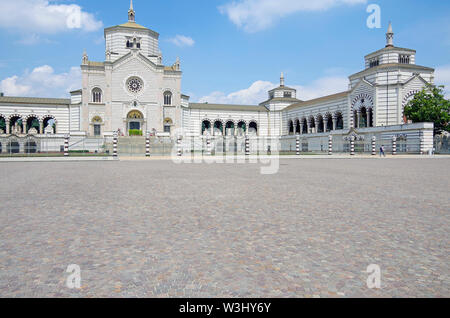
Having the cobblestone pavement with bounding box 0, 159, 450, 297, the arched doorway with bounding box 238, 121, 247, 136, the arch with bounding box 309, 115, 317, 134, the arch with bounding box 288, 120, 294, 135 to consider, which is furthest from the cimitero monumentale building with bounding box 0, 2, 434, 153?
the cobblestone pavement with bounding box 0, 159, 450, 297

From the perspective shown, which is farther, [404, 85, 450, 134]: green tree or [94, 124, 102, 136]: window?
[94, 124, 102, 136]: window

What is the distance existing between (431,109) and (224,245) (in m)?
44.6

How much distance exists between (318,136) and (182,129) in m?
22.4

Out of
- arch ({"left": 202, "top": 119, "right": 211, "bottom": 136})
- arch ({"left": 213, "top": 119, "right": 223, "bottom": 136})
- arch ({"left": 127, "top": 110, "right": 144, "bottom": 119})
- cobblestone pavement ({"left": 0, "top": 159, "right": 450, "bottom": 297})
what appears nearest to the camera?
cobblestone pavement ({"left": 0, "top": 159, "right": 450, "bottom": 297})

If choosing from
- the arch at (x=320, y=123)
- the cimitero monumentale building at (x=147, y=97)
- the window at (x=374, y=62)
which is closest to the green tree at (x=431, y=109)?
the cimitero monumentale building at (x=147, y=97)

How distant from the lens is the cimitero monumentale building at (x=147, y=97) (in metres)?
44.9

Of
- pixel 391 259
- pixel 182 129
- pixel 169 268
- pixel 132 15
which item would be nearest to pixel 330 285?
pixel 391 259

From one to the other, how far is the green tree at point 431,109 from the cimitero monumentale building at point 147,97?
1.94 m

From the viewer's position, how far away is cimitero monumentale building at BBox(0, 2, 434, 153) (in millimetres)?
44906

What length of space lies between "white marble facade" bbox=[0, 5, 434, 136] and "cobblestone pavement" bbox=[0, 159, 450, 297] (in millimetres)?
43505

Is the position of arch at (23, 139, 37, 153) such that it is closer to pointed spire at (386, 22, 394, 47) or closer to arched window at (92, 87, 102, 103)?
arched window at (92, 87, 102, 103)

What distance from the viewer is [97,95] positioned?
167 ft

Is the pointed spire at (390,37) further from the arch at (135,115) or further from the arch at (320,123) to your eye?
the arch at (135,115)

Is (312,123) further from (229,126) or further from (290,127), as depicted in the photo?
(229,126)
